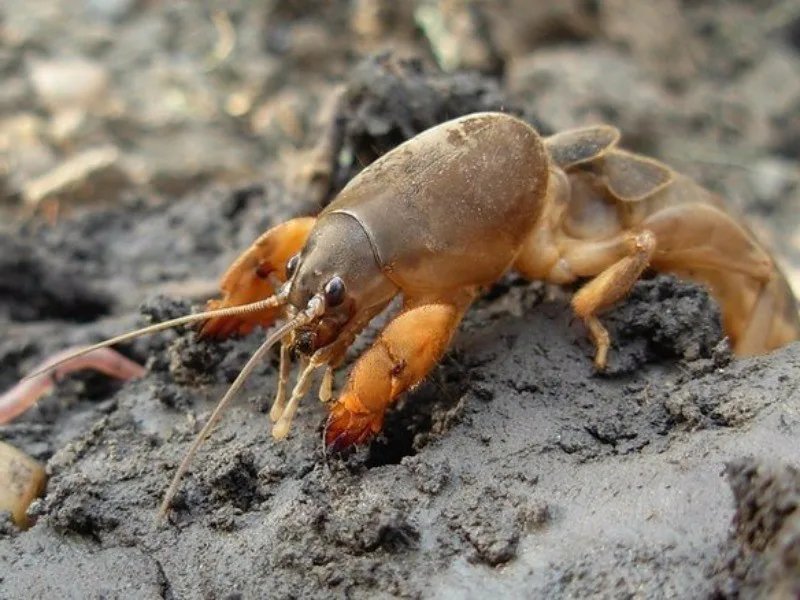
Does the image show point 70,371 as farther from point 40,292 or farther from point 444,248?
point 444,248

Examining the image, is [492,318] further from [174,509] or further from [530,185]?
[174,509]

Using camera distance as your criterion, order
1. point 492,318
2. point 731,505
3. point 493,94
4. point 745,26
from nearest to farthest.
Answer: point 731,505
point 492,318
point 493,94
point 745,26

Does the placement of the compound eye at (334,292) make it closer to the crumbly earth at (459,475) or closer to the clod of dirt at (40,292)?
the crumbly earth at (459,475)

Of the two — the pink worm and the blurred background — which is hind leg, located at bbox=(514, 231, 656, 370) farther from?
the blurred background

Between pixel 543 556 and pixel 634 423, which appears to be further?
pixel 634 423

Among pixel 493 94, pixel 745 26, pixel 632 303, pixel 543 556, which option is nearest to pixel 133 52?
pixel 493 94

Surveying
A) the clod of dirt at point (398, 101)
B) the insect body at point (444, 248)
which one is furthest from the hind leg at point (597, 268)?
the clod of dirt at point (398, 101)

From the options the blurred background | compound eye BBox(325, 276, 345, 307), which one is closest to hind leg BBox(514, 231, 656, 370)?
compound eye BBox(325, 276, 345, 307)
